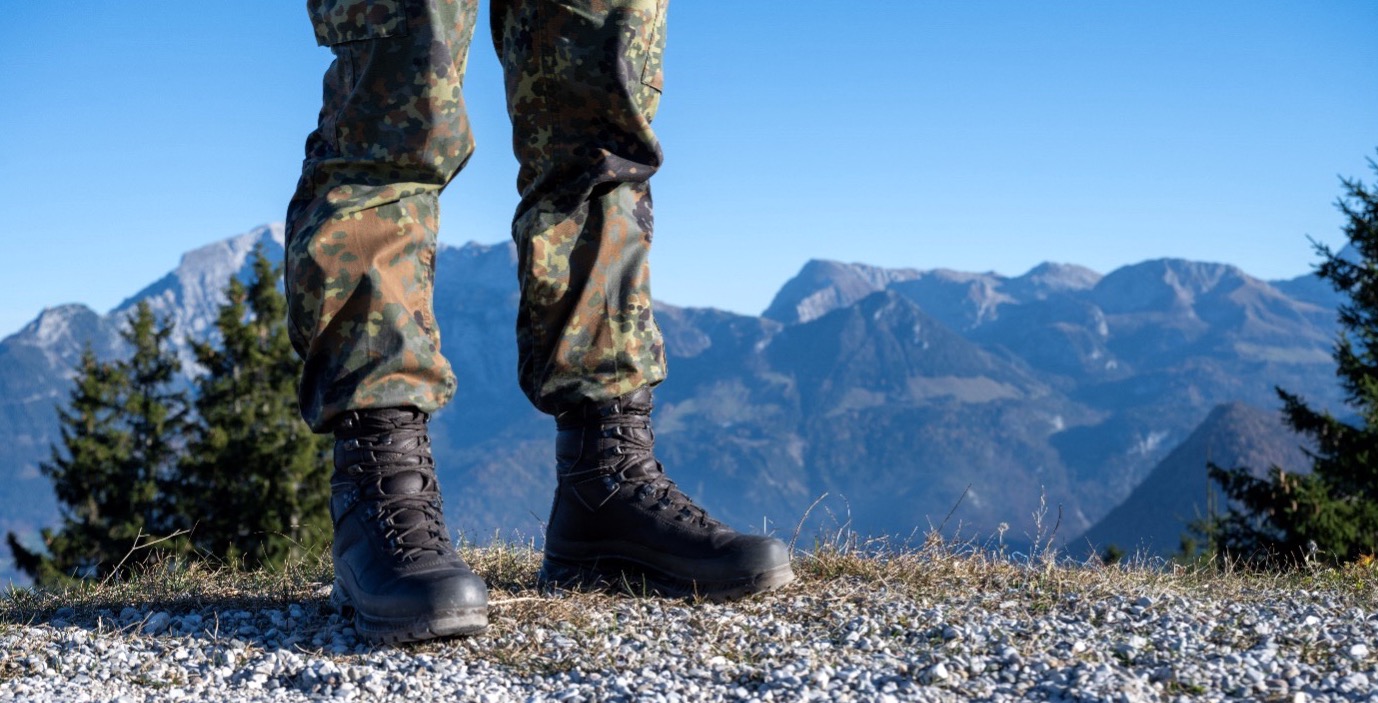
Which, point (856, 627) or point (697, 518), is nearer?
point (856, 627)

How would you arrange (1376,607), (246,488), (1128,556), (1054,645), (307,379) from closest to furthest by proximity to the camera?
(1054,645) < (307,379) < (1376,607) < (1128,556) < (246,488)

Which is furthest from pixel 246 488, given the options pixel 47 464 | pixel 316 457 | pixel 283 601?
pixel 283 601

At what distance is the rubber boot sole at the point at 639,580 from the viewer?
3.08 meters

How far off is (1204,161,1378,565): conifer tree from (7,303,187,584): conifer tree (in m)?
35.6

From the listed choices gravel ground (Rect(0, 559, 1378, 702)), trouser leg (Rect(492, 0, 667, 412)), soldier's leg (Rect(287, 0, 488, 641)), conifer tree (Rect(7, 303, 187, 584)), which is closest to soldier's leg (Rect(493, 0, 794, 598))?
trouser leg (Rect(492, 0, 667, 412))

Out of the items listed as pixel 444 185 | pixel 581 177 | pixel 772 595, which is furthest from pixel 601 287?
pixel 772 595

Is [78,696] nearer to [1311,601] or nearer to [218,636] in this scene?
[218,636]

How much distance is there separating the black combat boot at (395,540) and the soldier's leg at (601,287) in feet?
1.46

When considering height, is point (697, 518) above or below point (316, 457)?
above

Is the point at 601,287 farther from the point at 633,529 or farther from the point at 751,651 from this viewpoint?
the point at 751,651

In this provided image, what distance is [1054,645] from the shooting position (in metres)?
2.66

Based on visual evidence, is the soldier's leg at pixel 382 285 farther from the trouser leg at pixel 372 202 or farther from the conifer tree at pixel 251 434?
the conifer tree at pixel 251 434

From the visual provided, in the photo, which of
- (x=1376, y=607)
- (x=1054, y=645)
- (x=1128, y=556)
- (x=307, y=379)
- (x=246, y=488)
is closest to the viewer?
(x=1054, y=645)

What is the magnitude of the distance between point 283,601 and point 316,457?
41983 millimetres
